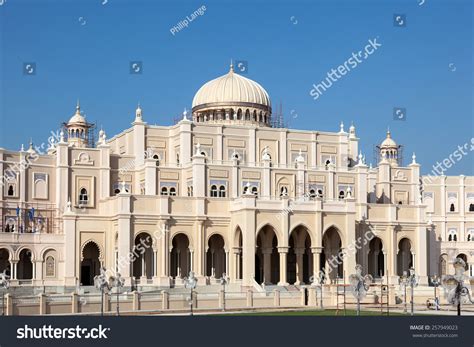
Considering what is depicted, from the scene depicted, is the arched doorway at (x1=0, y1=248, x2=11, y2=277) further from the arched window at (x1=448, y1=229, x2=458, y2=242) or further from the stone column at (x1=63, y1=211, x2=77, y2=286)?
the arched window at (x1=448, y1=229, x2=458, y2=242)

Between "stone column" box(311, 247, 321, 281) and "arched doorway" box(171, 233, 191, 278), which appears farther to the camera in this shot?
"arched doorway" box(171, 233, 191, 278)

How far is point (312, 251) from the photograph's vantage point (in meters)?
72.4

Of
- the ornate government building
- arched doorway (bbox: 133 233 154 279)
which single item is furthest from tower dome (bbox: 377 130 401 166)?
arched doorway (bbox: 133 233 154 279)

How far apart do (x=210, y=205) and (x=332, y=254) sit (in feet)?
35.3

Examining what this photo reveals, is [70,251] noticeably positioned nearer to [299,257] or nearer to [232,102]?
[299,257]

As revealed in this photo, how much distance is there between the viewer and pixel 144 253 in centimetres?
7181

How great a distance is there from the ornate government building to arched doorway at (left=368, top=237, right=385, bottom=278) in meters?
0.11

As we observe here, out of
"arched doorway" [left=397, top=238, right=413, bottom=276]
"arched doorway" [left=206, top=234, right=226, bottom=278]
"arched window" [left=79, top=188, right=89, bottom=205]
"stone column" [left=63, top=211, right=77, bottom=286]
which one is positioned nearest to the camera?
"stone column" [left=63, top=211, right=77, bottom=286]

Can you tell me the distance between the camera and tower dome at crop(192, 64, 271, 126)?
82.6 metres
